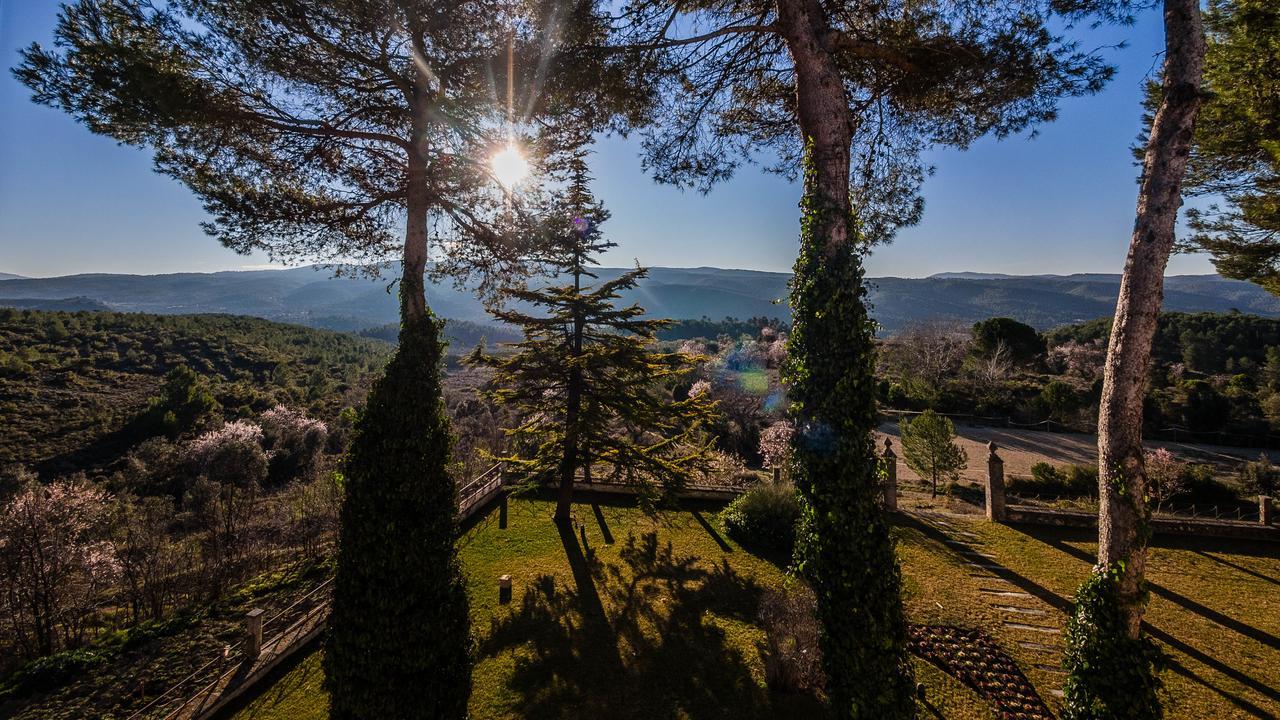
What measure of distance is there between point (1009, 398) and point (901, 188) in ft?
111

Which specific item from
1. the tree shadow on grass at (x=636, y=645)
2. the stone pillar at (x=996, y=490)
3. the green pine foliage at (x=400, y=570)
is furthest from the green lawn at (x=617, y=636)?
the stone pillar at (x=996, y=490)

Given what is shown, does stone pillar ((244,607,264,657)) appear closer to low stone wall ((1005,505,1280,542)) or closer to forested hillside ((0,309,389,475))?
low stone wall ((1005,505,1280,542))

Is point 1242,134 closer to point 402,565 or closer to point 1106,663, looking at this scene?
point 1106,663

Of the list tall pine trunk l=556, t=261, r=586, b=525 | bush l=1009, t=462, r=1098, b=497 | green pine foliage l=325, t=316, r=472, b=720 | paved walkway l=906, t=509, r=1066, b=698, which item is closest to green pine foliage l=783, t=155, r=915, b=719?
paved walkway l=906, t=509, r=1066, b=698

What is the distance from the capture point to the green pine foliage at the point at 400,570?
5.09 metres

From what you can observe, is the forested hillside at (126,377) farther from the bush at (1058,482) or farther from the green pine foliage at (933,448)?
the bush at (1058,482)

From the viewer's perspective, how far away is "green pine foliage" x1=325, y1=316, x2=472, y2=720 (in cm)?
509

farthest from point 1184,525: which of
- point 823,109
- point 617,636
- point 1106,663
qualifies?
point 823,109

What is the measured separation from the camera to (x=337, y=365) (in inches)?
2008

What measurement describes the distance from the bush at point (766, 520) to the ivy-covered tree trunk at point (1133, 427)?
676 cm

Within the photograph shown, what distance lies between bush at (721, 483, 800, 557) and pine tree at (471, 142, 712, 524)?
1.77 metres

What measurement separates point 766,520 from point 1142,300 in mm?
8917

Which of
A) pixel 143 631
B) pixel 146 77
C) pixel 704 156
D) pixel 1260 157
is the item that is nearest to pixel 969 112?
pixel 704 156

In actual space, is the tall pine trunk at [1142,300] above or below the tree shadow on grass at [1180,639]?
above
